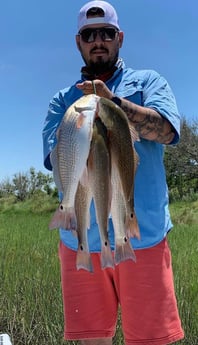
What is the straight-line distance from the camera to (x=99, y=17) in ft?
6.83

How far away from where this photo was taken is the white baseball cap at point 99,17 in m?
2.08

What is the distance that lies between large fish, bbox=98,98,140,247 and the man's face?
663mm

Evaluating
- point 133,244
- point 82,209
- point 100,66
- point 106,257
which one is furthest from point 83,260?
point 100,66

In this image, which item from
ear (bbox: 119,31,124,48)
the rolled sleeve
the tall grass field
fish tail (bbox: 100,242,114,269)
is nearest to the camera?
fish tail (bbox: 100,242,114,269)

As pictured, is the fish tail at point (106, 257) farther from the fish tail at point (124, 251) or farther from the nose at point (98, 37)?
the nose at point (98, 37)

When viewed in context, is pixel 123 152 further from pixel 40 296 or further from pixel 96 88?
pixel 40 296

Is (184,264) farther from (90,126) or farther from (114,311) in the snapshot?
(90,126)

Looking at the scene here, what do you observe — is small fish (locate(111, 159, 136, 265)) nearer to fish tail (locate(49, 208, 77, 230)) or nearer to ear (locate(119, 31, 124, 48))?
fish tail (locate(49, 208, 77, 230))

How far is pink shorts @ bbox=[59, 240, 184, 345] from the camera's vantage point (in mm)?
2180

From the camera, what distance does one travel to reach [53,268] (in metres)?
4.09

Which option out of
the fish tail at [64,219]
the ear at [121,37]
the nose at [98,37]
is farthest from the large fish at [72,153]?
the ear at [121,37]

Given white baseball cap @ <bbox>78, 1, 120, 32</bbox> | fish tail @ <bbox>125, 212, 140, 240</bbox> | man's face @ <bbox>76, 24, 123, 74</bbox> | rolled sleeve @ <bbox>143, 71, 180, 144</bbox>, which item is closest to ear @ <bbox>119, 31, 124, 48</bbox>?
man's face @ <bbox>76, 24, 123, 74</bbox>

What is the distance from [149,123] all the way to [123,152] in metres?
0.33

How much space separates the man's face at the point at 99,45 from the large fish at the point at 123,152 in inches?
26.1
